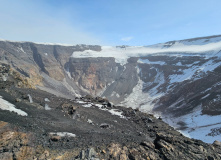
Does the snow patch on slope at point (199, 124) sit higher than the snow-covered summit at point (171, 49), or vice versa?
the snow-covered summit at point (171, 49)

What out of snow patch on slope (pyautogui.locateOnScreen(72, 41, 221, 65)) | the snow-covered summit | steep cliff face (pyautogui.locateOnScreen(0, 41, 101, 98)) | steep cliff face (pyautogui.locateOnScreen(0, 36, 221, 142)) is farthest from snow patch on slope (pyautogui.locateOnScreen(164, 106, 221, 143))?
the snow-covered summit

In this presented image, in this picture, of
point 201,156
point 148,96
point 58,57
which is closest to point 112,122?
point 201,156

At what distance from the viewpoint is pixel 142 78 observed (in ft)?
314

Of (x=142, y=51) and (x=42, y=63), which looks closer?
(x=42, y=63)

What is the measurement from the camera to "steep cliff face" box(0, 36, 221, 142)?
146ft

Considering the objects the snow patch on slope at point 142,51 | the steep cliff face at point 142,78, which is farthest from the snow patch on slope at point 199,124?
the snow patch on slope at point 142,51

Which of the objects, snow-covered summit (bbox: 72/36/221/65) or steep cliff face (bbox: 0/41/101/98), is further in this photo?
snow-covered summit (bbox: 72/36/221/65)

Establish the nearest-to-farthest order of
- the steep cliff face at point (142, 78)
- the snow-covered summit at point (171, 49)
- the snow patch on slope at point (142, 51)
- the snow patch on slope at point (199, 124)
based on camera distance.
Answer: the snow patch on slope at point (199, 124)
the steep cliff face at point (142, 78)
the snow patch on slope at point (142, 51)
the snow-covered summit at point (171, 49)

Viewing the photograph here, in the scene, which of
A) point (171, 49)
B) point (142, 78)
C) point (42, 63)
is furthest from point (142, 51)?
point (42, 63)

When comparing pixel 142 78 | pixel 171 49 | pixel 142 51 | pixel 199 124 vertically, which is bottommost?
pixel 199 124

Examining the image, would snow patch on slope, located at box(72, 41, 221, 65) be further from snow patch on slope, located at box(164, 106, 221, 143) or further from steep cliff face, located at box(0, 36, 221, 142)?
snow patch on slope, located at box(164, 106, 221, 143)

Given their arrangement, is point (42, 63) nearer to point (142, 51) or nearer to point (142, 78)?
point (142, 78)

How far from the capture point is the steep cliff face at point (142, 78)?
4462 centimetres

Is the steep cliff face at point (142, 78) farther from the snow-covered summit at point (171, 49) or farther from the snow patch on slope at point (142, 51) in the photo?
the snow patch on slope at point (142, 51)
